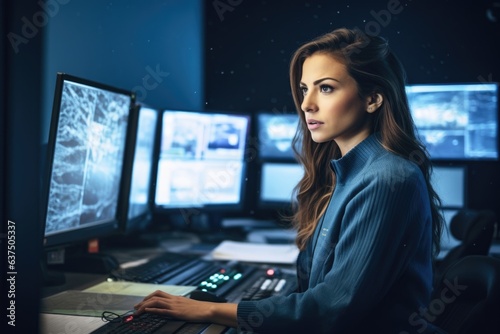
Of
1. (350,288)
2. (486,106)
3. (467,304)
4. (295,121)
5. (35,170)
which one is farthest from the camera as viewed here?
(295,121)

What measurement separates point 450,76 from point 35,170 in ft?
8.38

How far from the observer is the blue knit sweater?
3.41ft

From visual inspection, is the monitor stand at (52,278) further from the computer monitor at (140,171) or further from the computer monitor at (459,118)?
the computer monitor at (459,118)

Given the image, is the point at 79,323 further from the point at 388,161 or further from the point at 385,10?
the point at 385,10

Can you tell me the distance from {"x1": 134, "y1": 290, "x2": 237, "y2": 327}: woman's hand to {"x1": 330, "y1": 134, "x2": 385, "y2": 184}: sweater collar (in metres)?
0.40

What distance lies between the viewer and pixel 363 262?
40.6 inches

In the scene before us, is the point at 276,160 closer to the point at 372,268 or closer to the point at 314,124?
the point at 314,124

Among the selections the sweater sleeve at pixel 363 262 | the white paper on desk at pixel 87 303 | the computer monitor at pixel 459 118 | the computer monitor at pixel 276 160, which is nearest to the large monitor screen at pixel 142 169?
the white paper on desk at pixel 87 303

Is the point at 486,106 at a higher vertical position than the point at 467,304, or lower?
higher

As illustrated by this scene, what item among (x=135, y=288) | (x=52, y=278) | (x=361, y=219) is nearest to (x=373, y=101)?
(x=361, y=219)

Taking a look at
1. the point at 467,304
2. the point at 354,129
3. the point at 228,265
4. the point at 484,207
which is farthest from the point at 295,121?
the point at 467,304

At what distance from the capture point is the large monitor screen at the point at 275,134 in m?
2.82

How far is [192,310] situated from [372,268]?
1.22 feet

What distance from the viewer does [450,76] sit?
2836 millimetres
